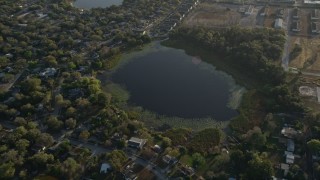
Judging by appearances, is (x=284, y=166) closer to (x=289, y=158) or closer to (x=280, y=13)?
(x=289, y=158)

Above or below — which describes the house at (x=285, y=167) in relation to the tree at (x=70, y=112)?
below

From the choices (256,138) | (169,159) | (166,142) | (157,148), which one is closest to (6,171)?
(157,148)

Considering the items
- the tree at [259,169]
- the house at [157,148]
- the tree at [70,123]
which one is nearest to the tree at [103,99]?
the tree at [70,123]

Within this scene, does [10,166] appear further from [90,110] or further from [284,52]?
[284,52]

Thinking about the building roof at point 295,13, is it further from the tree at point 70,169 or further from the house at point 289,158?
the tree at point 70,169

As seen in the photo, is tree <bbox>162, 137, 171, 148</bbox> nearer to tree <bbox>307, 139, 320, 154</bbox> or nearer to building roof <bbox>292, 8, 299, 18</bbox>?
tree <bbox>307, 139, 320, 154</bbox>
